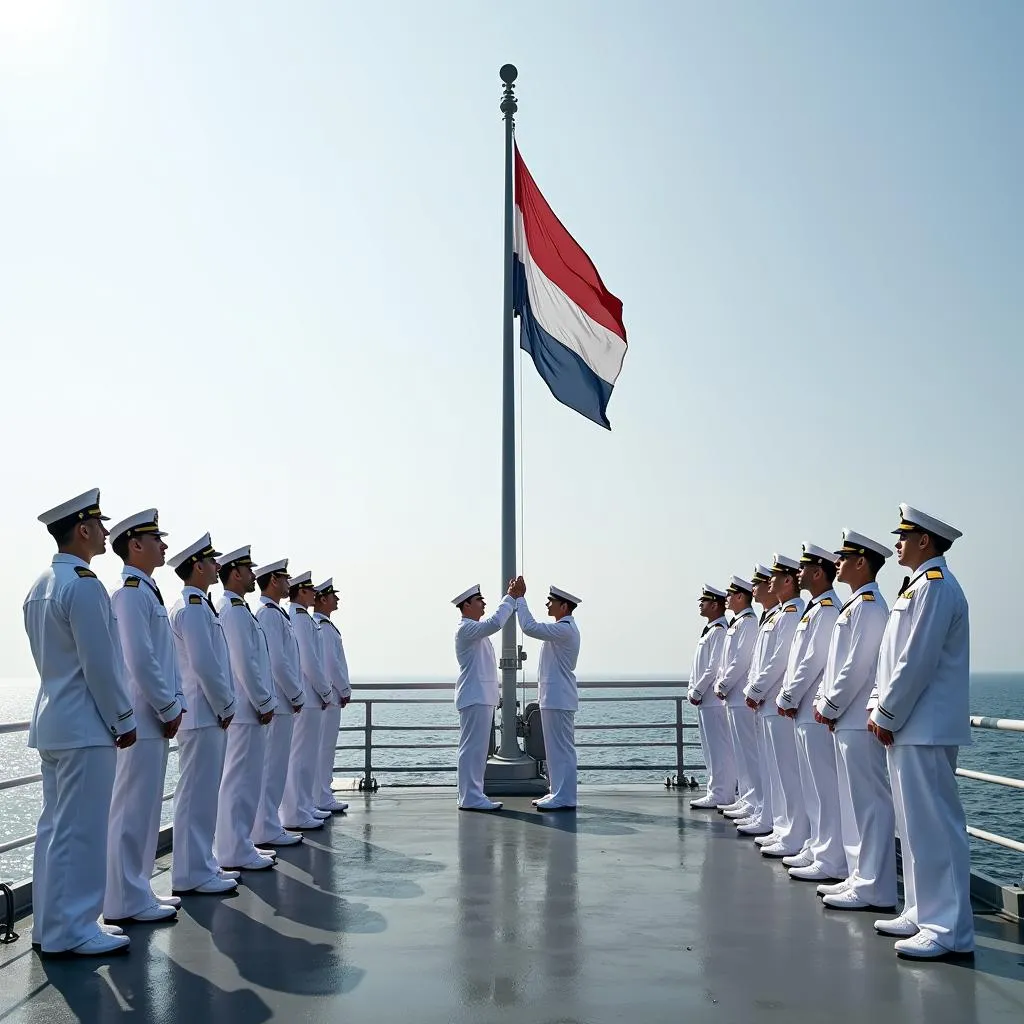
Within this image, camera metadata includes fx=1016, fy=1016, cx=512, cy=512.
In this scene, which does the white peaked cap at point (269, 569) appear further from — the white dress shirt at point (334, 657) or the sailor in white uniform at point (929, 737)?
the sailor in white uniform at point (929, 737)

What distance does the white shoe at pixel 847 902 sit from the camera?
5602mm

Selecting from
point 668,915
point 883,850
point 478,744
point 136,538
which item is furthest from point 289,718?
point 883,850

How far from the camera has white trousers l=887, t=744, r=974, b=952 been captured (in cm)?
473

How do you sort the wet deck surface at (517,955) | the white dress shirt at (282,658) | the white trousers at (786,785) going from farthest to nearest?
the white dress shirt at (282,658) → the white trousers at (786,785) → the wet deck surface at (517,955)

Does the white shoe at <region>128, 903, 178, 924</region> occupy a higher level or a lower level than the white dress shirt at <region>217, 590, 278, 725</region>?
lower

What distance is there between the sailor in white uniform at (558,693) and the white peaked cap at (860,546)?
12.7ft

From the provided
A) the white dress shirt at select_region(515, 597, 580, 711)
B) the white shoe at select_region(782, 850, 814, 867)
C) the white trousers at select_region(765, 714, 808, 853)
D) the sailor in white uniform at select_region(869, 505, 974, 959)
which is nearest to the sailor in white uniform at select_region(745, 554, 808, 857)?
the white trousers at select_region(765, 714, 808, 853)

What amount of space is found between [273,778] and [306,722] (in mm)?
1218

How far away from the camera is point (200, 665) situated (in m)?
6.23

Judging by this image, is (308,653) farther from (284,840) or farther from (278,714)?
(284,840)

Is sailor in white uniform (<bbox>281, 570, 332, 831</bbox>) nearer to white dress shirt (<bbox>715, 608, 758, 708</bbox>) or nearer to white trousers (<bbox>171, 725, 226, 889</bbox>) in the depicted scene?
white trousers (<bbox>171, 725, 226, 889</bbox>)

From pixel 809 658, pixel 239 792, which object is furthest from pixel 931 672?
pixel 239 792

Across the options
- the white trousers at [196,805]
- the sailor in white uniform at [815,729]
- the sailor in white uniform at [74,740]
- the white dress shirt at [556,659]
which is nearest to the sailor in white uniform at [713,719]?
the white dress shirt at [556,659]

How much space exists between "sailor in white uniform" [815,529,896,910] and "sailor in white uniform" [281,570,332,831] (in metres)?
4.46
